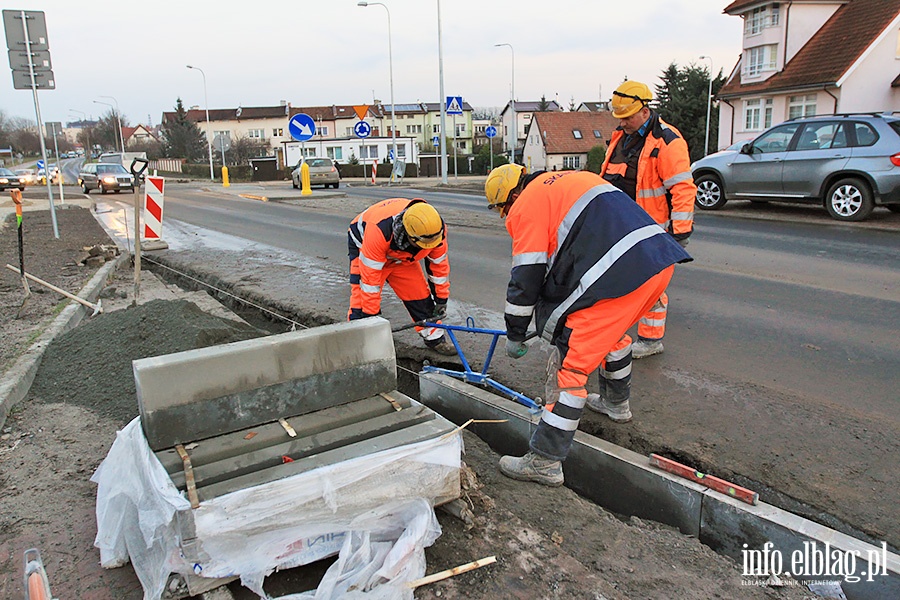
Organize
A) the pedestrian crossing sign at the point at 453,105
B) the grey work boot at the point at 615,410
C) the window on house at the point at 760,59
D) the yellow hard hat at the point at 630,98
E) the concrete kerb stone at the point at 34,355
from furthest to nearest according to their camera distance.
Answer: the window on house at the point at 760,59
the pedestrian crossing sign at the point at 453,105
the yellow hard hat at the point at 630,98
the concrete kerb stone at the point at 34,355
the grey work boot at the point at 615,410

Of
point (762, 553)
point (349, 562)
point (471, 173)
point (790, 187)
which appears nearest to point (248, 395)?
point (349, 562)

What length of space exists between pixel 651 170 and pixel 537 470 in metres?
2.54

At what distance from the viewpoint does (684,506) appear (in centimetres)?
336

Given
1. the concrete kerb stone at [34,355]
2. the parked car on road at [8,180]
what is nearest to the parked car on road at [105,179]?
the parked car on road at [8,180]

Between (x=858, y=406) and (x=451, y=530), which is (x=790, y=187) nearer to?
(x=858, y=406)

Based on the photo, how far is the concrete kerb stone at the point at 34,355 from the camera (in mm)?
4449

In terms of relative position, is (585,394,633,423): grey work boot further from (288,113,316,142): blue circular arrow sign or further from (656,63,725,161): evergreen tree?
(656,63,725,161): evergreen tree

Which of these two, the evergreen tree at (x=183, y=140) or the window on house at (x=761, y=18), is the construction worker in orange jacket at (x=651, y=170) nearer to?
the window on house at (x=761, y=18)

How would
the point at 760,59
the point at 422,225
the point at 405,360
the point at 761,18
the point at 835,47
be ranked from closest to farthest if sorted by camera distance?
1. the point at 422,225
2. the point at 405,360
3. the point at 835,47
4. the point at 761,18
5. the point at 760,59

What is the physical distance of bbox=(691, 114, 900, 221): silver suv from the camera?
11.0m

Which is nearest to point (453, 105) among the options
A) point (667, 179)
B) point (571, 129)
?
point (667, 179)

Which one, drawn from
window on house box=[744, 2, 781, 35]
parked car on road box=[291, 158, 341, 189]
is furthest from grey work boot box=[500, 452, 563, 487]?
window on house box=[744, 2, 781, 35]

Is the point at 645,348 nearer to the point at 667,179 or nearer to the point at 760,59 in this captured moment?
the point at 667,179

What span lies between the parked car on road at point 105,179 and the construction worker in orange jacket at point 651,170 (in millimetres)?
28569
